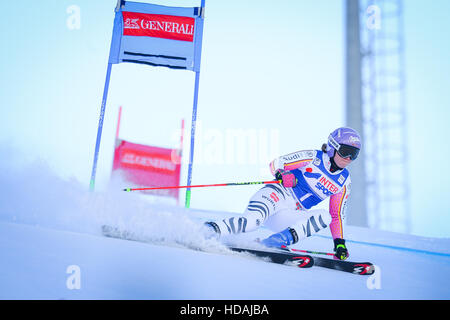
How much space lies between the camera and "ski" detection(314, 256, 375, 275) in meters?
2.02

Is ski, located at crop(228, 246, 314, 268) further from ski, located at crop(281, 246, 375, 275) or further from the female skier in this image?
the female skier

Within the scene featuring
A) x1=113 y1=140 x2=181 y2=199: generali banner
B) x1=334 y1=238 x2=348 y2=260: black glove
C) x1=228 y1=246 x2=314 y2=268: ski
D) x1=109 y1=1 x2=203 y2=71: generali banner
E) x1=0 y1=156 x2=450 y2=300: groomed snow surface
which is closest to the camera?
x1=0 y1=156 x2=450 y2=300: groomed snow surface

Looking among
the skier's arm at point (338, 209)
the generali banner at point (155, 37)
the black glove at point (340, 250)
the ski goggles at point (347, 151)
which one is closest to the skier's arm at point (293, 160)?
the ski goggles at point (347, 151)

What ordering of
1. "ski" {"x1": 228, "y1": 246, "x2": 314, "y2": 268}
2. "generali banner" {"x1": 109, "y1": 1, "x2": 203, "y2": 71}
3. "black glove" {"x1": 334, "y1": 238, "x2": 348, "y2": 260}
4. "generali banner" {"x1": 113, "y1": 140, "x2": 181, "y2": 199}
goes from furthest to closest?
1. "generali banner" {"x1": 113, "y1": 140, "x2": 181, "y2": 199}
2. "generali banner" {"x1": 109, "y1": 1, "x2": 203, "y2": 71}
3. "black glove" {"x1": 334, "y1": 238, "x2": 348, "y2": 260}
4. "ski" {"x1": 228, "y1": 246, "x2": 314, "y2": 268}

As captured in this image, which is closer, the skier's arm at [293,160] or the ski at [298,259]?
Result: the ski at [298,259]

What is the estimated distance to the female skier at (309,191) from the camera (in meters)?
2.51

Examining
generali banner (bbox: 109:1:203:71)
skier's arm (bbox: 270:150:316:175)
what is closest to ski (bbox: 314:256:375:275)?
skier's arm (bbox: 270:150:316:175)

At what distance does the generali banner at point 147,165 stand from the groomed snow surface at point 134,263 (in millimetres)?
5066

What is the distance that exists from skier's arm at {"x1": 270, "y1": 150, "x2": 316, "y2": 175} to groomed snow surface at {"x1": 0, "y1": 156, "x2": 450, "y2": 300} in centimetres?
84

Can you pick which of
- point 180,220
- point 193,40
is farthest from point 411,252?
point 193,40

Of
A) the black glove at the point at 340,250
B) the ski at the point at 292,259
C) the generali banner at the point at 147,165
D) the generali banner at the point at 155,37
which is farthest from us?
the generali banner at the point at 147,165

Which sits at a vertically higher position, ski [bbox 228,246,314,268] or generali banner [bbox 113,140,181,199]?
generali banner [bbox 113,140,181,199]

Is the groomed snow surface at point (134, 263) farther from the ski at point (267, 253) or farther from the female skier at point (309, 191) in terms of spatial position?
the female skier at point (309, 191)

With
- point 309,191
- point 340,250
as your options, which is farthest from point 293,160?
point 340,250
